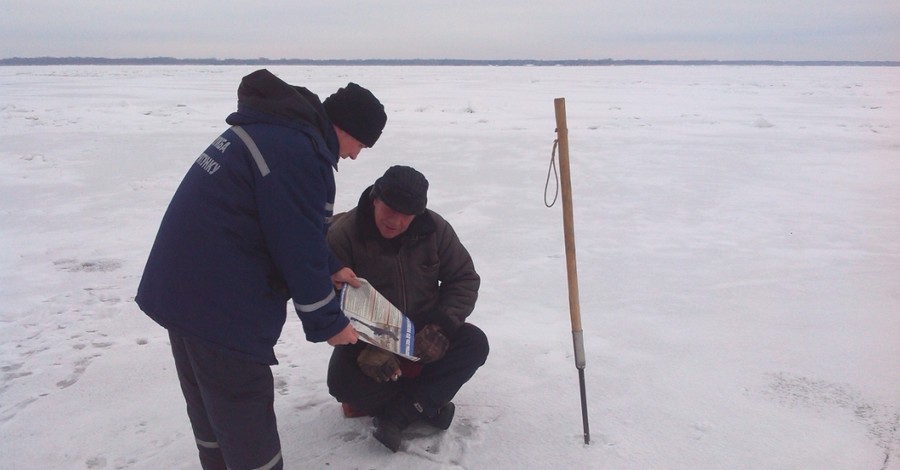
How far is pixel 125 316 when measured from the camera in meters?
3.80

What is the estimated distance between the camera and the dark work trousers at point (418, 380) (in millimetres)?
2555

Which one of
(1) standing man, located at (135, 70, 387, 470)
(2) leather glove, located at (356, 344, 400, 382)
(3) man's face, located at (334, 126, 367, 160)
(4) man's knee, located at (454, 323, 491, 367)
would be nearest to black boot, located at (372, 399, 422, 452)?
(2) leather glove, located at (356, 344, 400, 382)

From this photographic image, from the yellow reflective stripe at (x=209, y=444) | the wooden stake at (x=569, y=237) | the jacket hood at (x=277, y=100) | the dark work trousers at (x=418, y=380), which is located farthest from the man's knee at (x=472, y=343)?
the jacket hood at (x=277, y=100)

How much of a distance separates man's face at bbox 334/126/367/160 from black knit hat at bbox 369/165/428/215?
38 centimetres

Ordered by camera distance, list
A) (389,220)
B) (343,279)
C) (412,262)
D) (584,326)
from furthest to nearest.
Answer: (584,326) → (412,262) → (389,220) → (343,279)

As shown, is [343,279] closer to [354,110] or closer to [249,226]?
[249,226]

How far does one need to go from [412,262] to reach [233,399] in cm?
94

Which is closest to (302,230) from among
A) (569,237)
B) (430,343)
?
(430,343)

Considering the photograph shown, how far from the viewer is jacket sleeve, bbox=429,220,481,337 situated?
8.57 ft

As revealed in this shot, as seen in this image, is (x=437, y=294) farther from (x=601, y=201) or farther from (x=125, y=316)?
(x=601, y=201)

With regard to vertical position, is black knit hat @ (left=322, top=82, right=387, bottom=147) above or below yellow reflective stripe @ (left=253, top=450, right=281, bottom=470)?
above

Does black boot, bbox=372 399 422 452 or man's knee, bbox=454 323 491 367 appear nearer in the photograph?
black boot, bbox=372 399 422 452

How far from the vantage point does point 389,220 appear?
8.09 ft

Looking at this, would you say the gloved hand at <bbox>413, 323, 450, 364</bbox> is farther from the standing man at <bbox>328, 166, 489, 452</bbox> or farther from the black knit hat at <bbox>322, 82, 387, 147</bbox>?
the black knit hat at <bbox>322, 82, 387, 147</bbox>
